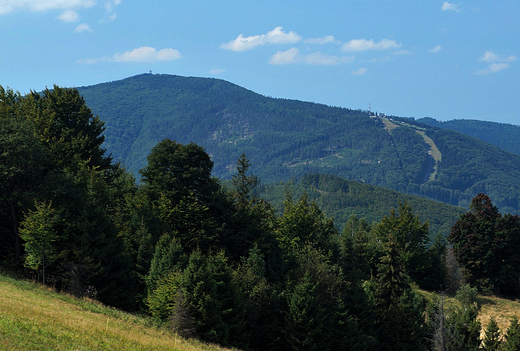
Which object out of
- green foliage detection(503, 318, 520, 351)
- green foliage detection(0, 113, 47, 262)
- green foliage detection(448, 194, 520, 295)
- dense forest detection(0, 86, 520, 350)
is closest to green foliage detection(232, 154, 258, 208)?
dense forest detection(0, 86, 520, 350)

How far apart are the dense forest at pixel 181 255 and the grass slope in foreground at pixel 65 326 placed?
12.3ft

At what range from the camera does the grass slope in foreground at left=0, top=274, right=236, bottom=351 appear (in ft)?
68.2

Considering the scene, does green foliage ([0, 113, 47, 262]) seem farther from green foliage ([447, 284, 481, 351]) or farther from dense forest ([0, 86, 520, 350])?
green foliage ([447, 284, 481, 351])

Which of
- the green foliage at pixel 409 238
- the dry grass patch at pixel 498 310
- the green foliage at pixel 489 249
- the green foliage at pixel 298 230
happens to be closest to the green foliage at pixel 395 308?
the green foliage at pixel 298 230

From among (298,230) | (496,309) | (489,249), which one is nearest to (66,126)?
(298,230)

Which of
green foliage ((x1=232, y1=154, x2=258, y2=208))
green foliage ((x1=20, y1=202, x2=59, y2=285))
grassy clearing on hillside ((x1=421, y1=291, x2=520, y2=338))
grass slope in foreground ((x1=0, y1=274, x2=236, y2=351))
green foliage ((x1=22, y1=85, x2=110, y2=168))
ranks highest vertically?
green foliage ((x1=22, y1=85, x2=110, y2=168))

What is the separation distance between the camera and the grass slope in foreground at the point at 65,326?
68.2ft

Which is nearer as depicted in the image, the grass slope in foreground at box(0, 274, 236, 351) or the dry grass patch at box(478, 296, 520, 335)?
the grass slope in foreground at box(0, 274, 236, 351)

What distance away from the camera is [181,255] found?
41.1m

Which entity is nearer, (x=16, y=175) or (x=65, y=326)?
(x=65, y=326)

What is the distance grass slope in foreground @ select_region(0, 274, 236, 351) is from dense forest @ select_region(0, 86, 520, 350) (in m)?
3.76

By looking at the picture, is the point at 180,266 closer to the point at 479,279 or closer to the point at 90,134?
the point at 90,134

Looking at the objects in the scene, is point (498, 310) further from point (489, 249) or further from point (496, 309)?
point (489, 249)

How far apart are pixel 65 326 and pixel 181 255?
17.3 metres
